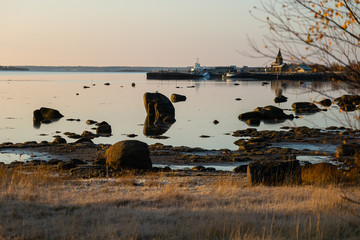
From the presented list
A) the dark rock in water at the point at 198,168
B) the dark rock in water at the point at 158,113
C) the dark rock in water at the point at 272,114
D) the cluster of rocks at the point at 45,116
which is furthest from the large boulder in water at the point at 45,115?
the dark rock in water at the point at 198,168

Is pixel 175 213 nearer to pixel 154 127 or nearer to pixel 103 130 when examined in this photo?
pixel 103 130

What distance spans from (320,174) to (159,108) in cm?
3336

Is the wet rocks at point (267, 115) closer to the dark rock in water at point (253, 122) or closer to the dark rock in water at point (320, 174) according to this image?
the dark rock in water at point (253, 122)

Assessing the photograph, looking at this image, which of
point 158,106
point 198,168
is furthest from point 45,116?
point 198,168

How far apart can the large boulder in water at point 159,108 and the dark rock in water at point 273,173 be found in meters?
30.0

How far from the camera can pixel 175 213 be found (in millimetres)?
8945

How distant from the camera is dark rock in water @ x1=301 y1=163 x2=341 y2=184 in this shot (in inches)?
536

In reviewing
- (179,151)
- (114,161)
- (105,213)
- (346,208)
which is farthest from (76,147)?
(346,208)

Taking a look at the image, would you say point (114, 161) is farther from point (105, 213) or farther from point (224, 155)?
point (105, 213)

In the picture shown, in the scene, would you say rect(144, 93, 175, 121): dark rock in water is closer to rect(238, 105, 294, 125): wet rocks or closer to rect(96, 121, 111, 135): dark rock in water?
rect(238, 105, 294, 125): wet rocks

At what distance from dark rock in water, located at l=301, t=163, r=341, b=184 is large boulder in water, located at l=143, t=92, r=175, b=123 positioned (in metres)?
29.1

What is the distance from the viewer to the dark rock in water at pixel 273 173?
13.5 metres

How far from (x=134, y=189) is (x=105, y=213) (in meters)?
3.49

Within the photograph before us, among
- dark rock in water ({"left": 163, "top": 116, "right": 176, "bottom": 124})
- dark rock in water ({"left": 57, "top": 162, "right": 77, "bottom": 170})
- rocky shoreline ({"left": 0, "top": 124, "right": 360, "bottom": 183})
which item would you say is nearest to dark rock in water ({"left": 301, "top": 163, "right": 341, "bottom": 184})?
rocky shoreline ({"left": 0, "top": 124, "right": 360, "bottom": 183})
